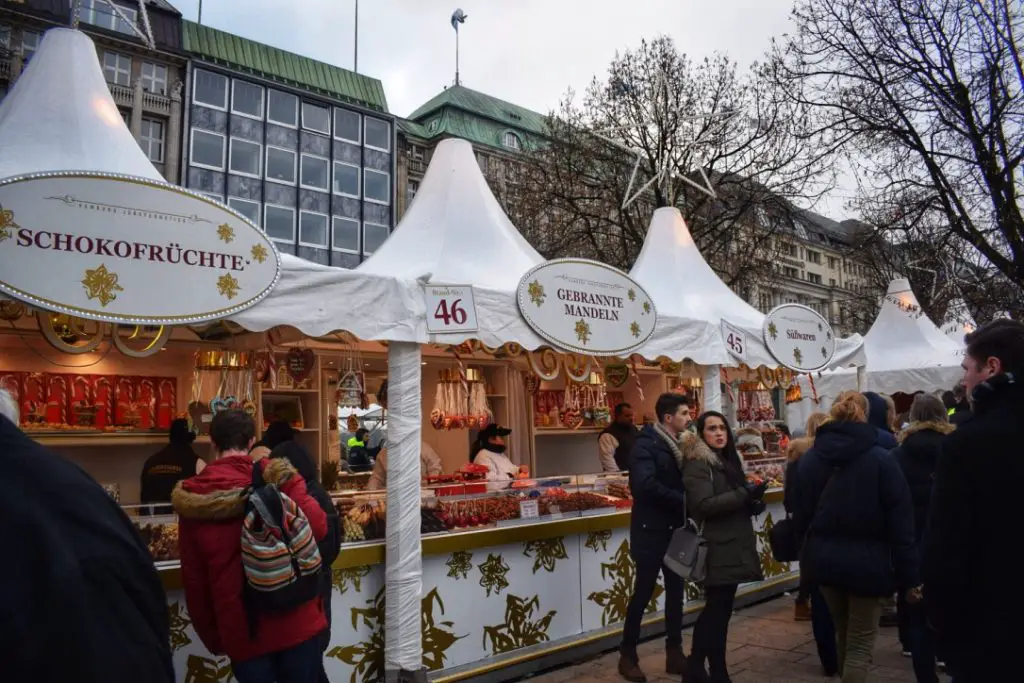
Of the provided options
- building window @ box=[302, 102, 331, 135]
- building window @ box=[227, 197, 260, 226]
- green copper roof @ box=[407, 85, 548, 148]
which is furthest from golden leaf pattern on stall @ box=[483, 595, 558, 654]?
green copper roof @ box=[407, 85, 548, 148]

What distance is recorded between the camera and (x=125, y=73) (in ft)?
107

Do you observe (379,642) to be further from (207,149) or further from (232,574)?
(207,149)

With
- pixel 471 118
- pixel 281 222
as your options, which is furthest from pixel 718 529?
pixel 471 118

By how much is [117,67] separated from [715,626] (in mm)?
36636

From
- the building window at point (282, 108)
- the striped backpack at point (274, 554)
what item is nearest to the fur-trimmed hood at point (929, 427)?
the striped backpack at point (274, 554)

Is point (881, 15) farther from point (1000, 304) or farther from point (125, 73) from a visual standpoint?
point (125, 73)

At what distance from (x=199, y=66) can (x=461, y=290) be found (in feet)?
113

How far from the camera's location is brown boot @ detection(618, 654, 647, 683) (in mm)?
4965

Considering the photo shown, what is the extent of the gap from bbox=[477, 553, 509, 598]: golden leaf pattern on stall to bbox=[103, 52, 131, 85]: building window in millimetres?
34462

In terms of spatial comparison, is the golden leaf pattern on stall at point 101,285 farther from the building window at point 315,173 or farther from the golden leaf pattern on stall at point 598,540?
the building window at point 315,173

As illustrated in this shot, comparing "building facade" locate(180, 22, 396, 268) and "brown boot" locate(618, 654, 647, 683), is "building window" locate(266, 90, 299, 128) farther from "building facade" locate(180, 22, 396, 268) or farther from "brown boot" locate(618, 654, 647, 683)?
"brown boot" locate(618, 654, 647, 683)

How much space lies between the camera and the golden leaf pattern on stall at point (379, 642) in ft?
15.0

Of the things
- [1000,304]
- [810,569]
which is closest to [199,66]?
[1000,304]

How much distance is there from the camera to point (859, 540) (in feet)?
12.2
